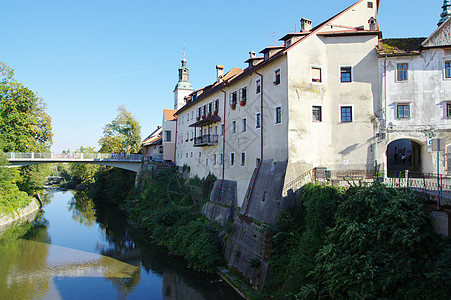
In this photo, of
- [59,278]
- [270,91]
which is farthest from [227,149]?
[59,278]

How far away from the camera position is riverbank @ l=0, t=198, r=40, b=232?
32.1 meters

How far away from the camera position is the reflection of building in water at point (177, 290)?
1645 cm

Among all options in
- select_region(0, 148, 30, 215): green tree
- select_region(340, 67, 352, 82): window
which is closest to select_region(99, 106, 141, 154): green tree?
select_region(0, 148, 30, 215): green tree

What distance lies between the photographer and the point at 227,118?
26.0m

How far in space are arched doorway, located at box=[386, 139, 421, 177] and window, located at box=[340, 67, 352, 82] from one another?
19.5 feet

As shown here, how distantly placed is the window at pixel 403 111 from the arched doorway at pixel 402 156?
2.63 metres

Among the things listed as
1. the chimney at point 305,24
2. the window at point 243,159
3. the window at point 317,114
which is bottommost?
the window at point 243,159

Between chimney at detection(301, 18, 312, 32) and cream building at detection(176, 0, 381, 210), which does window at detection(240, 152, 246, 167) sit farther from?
chimney at detection(301, 18, 312, 32)

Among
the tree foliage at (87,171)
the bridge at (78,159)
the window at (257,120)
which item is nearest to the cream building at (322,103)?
the window at (257,120)

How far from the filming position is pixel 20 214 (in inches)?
1425

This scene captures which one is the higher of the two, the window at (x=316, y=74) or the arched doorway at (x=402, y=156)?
the window at (x=316, y=74)

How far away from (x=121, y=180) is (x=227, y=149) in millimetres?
31309

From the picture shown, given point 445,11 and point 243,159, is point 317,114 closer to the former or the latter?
point 243,159

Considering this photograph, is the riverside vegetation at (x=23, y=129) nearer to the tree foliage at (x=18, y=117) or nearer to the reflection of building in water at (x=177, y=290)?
the tree foliage at (x=18, y=117)
